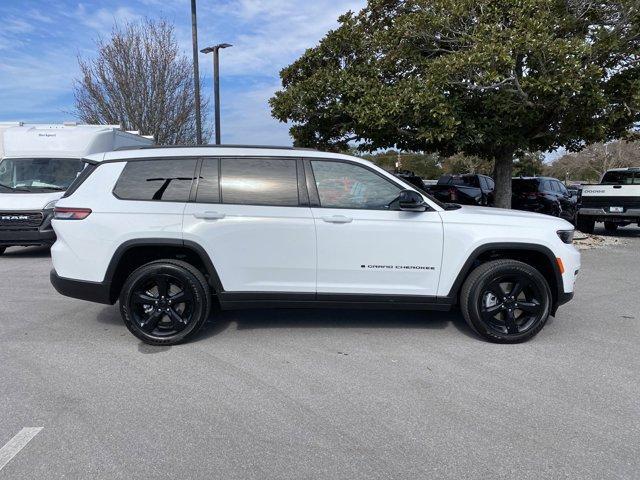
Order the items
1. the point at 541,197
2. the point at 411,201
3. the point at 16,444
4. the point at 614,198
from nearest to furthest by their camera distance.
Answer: the point at 16,444
the point at 411,201
the point at 614,198
the point at 541,197

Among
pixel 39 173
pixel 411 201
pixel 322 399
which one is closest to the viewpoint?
pixel 322 399

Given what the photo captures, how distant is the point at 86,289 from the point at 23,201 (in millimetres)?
5973

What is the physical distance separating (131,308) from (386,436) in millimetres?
2689

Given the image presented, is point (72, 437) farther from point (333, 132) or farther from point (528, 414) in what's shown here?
point (333, 132)

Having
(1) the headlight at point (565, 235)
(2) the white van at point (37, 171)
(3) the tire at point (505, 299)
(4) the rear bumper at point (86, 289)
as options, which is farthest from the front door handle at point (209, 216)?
(2) the white van at point (37, 171)

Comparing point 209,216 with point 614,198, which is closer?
point 209,216

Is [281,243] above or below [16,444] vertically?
above

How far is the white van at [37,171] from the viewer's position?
30.9ft

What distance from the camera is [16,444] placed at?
3.04 meters

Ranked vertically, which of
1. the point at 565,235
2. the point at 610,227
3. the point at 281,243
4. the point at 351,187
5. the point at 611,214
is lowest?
the point at 610,227

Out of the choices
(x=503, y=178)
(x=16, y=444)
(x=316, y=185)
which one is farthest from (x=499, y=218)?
(x=503, y=178)

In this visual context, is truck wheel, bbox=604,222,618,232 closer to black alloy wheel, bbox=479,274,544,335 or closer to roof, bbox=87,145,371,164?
black alloy wheel, bbox=479,274,544,335

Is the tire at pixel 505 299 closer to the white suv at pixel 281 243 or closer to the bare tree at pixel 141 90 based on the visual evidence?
the white suv at pixel 281 243

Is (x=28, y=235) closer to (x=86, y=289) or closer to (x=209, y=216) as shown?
(x=86, y=289)
